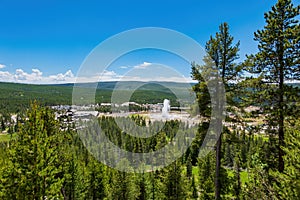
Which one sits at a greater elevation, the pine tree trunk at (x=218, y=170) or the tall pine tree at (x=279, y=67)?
the tall pine tree at (x=279, y=67)

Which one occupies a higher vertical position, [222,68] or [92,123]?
[222,68]

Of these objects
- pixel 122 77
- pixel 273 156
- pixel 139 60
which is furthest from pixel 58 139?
pixel 273 156

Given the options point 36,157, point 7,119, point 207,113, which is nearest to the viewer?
point 36,157

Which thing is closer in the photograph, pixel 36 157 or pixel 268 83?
pixel 36 157

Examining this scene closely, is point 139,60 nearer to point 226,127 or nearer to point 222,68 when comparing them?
point 222,68

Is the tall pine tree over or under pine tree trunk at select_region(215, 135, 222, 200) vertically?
over

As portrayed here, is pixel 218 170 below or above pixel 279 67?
below

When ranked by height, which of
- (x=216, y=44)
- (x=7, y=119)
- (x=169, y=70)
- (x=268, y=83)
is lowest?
(x=7, y=119)

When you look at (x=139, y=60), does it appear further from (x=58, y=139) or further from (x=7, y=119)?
(x=7, y=119)

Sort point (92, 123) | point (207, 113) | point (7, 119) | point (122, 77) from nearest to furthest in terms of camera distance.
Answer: point (207, 113)
point (122, 77)
point (92, 123)
point (7, 119)

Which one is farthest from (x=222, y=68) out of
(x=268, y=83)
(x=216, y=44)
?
(x=268, y=83)
